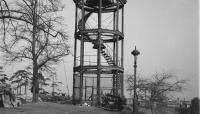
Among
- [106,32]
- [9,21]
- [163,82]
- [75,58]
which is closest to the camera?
[9,21]

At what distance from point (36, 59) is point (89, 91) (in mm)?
5781

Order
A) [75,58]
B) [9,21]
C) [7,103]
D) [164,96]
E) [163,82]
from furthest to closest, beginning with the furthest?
[163,82]
[164,96]
[75,58]
[7,103]
[9,21]

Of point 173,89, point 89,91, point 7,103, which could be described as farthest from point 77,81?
point 173,89

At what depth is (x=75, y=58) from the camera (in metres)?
31.7

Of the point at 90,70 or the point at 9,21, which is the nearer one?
the point at 9,21

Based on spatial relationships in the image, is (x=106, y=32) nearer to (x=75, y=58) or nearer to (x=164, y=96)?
(x=75, y=58)

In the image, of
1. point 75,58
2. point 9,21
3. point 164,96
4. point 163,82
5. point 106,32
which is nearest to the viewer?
point 9,21

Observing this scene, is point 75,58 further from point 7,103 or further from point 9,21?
point 9,21

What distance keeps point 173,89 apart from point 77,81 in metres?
14.1

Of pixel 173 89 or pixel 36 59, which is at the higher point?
pixel 36 59

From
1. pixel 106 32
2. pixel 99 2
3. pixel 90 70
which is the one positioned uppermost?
pixel 99 2

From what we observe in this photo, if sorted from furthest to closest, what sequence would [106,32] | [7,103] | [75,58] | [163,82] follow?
1. [163,82]
2. [75,58]
3. [106,32]
4. [7,103]

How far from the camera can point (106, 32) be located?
29750mm

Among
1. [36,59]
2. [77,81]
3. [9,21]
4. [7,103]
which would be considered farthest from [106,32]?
[9,21]
